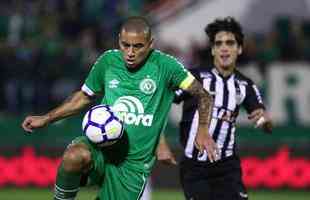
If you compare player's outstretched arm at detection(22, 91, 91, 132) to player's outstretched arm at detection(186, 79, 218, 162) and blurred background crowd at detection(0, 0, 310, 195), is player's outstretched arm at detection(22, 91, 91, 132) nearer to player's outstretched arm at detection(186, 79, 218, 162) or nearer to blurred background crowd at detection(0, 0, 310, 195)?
player's outstretched arm at detection(186, 79, 218, 162)

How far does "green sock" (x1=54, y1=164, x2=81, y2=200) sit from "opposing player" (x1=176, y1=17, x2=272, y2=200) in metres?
1.52

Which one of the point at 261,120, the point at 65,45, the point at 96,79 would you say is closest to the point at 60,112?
the point at 96,79

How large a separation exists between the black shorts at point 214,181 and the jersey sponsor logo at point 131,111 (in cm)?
116

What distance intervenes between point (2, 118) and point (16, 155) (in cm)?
72

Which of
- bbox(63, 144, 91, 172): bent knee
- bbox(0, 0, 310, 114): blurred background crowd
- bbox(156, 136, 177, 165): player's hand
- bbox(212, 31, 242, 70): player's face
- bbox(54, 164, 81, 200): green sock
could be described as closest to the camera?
bbox(63, 144, 91, 172): bent knee

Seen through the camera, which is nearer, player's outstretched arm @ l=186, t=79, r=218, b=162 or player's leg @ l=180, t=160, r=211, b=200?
player's outstretched arm @ l=186, t=79, r=218, b=162

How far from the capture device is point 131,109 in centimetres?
777

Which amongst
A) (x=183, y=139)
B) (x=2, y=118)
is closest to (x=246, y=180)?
(x=2, y=118)

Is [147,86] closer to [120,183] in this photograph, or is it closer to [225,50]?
[120,183]

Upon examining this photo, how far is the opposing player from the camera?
872 cm

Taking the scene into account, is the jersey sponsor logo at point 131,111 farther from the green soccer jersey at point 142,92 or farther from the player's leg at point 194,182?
the player's leg at point 194,182

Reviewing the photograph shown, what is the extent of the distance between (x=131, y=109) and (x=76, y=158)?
2.42 ft

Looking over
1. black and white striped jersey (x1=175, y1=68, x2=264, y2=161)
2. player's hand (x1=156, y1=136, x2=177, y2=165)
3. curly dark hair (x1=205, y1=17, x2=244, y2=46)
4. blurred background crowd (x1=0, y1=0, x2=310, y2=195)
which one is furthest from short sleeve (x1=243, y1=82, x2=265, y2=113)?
blurred background crowd (x1=0, y1=0, x2=310, y2=195)

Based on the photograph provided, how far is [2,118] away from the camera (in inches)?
627
